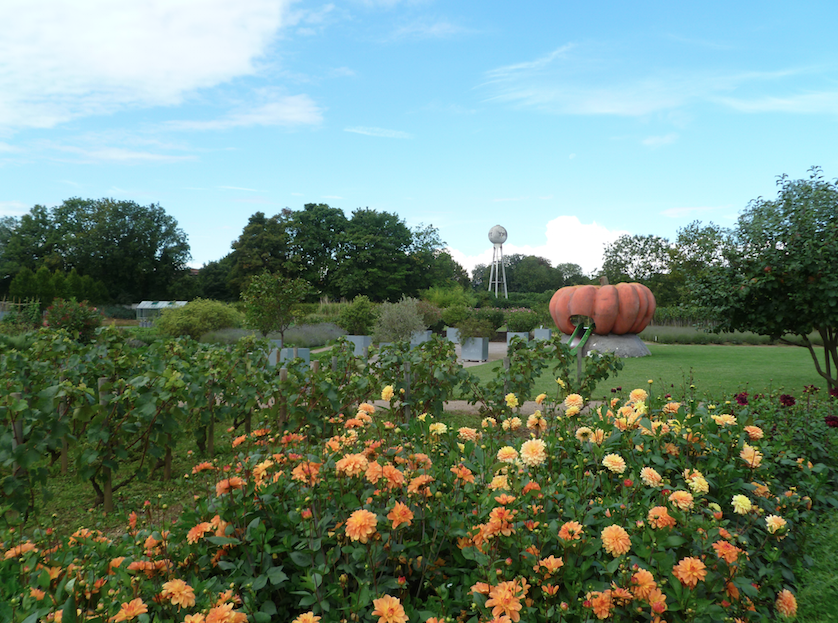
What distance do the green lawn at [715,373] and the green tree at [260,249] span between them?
2796 centimetres

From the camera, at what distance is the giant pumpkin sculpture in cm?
1355

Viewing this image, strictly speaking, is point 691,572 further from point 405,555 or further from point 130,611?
point 130,611

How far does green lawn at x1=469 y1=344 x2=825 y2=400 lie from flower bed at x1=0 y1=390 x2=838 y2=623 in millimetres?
5270

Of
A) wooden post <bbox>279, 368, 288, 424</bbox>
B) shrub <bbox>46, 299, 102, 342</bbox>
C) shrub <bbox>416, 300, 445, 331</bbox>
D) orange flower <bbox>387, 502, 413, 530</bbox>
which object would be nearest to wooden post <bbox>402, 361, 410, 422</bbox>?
wooden post <bbox>279, 368, 288, 424</bbox>

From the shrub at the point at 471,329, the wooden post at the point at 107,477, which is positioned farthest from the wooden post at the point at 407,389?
the shrub at the point at 471,329

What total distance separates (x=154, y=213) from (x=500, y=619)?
1983 inches

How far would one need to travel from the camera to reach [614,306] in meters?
13.5

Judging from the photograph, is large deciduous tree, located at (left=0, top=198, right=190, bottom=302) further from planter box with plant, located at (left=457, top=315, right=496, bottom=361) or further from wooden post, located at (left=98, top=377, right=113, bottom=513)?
wooden post, located at (left=98, top=377, right=113, bottom=513)

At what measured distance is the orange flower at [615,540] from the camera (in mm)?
1652

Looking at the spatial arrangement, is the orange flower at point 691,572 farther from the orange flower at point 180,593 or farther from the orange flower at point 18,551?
the orange flower at point 18,551

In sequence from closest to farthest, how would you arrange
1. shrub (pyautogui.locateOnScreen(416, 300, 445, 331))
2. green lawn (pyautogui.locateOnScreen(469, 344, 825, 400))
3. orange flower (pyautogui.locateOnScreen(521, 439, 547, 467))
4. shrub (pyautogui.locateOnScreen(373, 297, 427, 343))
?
orange flower (pyautogui.locateOnScreen(521, 439, 547, 467)) → green lawn (pyautogui.locateOnScreen(469, 344, 825, 400)) → shrub (pyautogui.locateOnScreen(373, 297, 427, 343)) → shrub (pyautogui.locateOnScreen(416, 300, 445, 331))

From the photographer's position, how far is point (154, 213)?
4500 centimetres

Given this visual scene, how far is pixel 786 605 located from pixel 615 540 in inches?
32.7

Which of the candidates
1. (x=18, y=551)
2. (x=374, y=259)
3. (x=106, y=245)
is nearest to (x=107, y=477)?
(x=18, y=551)
